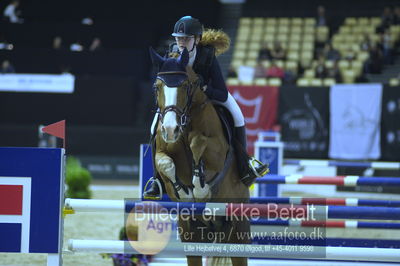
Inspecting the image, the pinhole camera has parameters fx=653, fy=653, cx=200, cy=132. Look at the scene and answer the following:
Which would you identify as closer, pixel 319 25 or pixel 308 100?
pixel 308 100

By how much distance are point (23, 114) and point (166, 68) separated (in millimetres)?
12729

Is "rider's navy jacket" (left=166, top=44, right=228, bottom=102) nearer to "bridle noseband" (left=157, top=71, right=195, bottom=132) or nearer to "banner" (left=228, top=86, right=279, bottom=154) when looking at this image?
"bridle noseband" (left=157, top=71, right=195, bottom=132)

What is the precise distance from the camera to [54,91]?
15719 mm

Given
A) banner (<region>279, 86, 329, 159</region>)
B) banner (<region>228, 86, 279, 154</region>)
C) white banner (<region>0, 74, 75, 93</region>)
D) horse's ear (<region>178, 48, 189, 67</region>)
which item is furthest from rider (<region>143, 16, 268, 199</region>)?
white banner (<region>0, 74, 75, 93</region>)

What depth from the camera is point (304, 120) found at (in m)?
14.2

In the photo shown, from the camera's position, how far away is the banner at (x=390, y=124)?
13.2 m

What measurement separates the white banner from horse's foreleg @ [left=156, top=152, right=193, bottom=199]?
1201 cm

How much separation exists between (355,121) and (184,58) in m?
10.3

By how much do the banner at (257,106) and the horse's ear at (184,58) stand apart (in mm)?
10714

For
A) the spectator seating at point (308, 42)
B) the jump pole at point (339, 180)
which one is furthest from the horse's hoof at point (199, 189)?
the spectator seating at point (308, 42)

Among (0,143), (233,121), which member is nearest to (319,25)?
(0,143)

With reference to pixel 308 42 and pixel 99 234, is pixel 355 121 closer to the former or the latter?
pixel 308 42

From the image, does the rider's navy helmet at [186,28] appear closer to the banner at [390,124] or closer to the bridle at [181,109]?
the bridle at [181,109]

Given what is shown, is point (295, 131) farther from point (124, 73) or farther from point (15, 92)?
point (15, 92)
